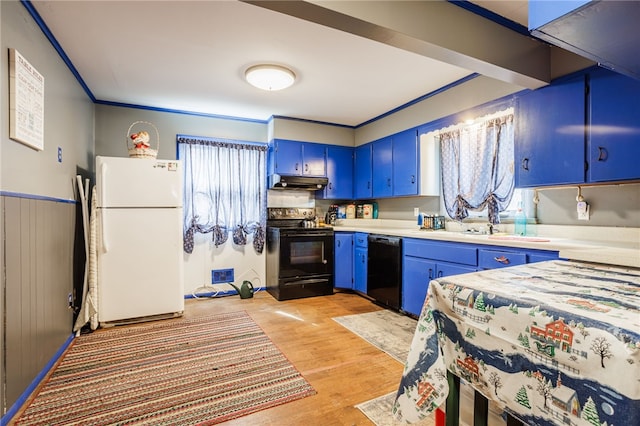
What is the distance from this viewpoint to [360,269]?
402cm

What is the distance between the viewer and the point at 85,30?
2.21 m

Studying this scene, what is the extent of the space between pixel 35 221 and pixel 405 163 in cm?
348

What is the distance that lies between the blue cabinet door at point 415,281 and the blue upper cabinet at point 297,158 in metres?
1.94

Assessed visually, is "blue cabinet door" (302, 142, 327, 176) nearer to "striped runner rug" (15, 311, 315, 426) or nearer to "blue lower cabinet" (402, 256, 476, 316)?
"blue lower cabinet" (402, 256, 476, 316)

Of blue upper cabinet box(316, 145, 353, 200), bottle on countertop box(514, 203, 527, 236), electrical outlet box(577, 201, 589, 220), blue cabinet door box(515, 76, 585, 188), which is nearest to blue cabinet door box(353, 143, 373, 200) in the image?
blue upper cabinet box(316, 145, 353, 200)

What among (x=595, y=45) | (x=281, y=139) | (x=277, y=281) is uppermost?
(x=281, y=139)

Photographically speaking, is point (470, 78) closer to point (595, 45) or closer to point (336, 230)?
point (595, 45)

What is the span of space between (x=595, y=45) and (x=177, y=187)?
332 cm

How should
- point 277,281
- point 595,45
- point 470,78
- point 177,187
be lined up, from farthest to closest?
1. point 277,281
2. point 177,187
3. point 470,78
4. point 595,45

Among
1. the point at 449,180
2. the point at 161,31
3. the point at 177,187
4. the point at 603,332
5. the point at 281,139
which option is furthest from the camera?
the point at 281,139

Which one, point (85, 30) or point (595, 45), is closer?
point (595, 45)

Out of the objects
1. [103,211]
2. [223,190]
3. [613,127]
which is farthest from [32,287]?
[613,127]

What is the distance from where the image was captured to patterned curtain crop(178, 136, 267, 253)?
156 inches

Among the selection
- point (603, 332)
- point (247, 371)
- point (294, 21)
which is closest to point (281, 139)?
point (294, 21)
